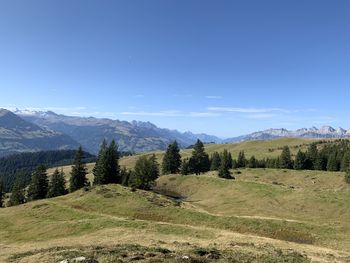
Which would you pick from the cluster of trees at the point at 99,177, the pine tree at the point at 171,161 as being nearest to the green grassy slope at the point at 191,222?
the cluster of trees at the point at 99,177

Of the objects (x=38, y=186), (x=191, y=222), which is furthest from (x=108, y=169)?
(x=191, y=222)

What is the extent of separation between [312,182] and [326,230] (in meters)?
67.1

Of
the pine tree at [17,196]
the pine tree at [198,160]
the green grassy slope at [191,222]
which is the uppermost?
the pine tree at [198,160]

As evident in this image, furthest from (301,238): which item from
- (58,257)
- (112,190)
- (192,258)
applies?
(112,190)

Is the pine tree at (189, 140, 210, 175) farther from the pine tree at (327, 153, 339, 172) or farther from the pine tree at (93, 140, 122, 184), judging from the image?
the pine tree at (327, 153, 339, 172)

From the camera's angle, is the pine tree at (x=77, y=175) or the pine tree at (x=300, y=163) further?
the pine tree at (x=300, y=163)

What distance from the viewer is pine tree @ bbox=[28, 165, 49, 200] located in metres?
111

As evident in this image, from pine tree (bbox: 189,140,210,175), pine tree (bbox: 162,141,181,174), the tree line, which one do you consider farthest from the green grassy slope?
pine tree (bbox: 189,140,210,175)

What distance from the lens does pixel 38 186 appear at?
366ft

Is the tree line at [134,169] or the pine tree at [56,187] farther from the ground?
the tree line at [134,169]

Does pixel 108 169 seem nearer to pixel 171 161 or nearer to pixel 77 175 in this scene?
pixel 77 175

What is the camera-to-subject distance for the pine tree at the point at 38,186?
11069 cm

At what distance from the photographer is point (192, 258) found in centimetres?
2767

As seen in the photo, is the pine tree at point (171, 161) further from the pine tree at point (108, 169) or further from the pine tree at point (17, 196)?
the pine tree at point (17, 196)
